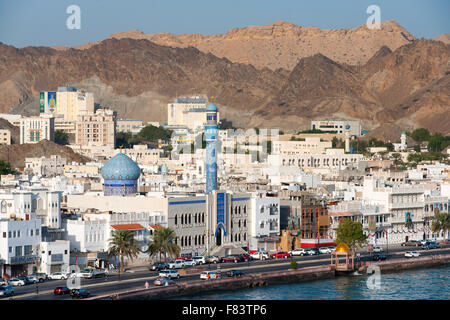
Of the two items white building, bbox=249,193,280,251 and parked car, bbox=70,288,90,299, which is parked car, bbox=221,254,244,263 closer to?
white building, bbox=249,193,280,251

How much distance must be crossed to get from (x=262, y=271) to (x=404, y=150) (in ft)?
397

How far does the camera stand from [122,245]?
62062 mm

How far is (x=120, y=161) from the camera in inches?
2857

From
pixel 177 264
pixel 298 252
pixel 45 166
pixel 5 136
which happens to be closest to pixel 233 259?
pixel 177 264

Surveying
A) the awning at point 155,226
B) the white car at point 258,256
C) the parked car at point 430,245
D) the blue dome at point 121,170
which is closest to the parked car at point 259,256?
the white car at point 258,256

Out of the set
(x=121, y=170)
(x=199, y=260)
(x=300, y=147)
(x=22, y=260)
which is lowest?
(x=199, y=260)

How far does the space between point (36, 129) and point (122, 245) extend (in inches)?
5265

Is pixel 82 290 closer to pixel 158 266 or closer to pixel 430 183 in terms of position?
pixel 158 266

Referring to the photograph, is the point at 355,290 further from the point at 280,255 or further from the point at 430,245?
the point at 430,245

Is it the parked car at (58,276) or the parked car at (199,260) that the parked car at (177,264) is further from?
the parked car at (58,276)

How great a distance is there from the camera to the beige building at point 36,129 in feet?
632

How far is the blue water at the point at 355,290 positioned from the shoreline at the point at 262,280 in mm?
448

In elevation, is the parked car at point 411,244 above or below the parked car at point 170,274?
above
